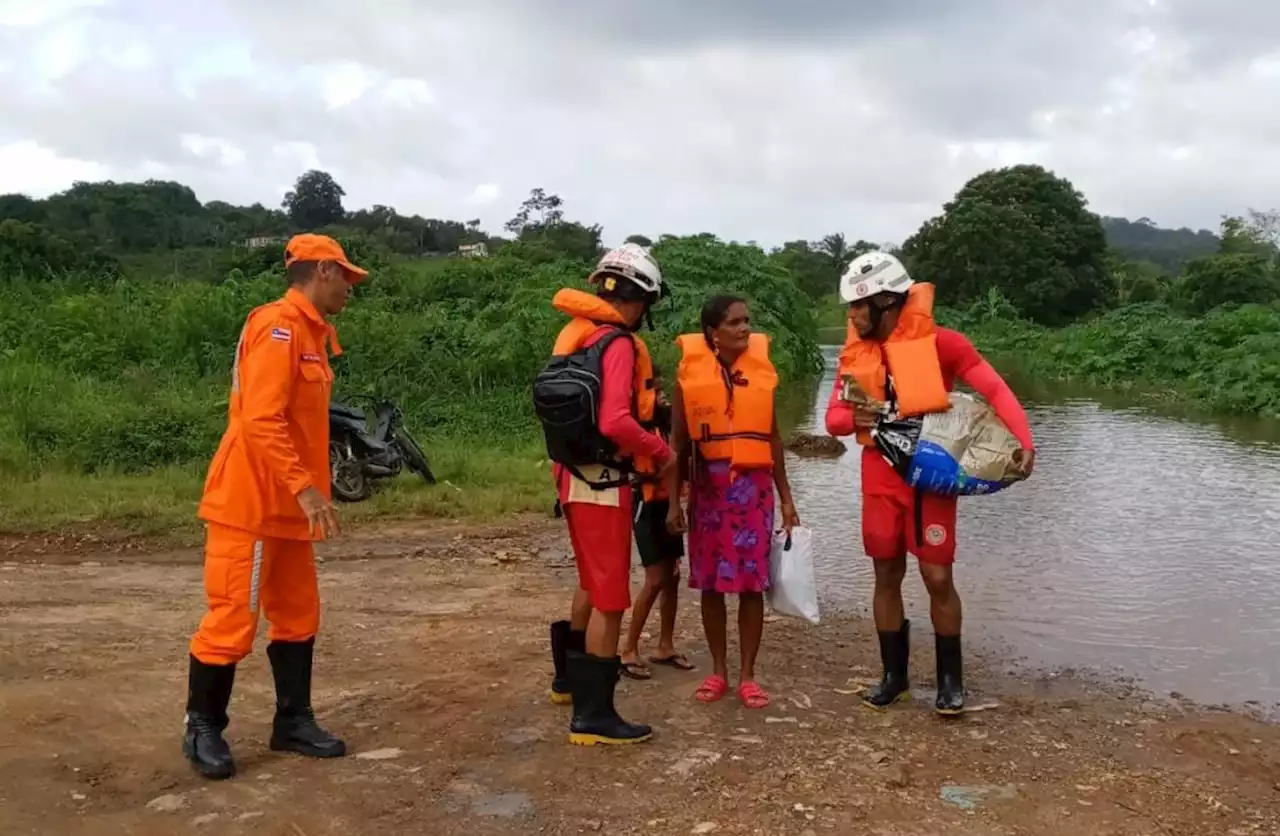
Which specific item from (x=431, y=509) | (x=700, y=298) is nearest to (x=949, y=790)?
(x=431, y=509)

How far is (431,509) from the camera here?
30.6ft

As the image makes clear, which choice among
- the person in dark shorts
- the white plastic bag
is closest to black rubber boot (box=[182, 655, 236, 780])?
the person in dark shorts

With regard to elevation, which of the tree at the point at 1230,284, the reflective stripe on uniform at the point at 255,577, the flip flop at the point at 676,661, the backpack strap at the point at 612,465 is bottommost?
the flip flop at the point at 676,661

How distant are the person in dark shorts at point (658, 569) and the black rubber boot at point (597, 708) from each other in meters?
0.74

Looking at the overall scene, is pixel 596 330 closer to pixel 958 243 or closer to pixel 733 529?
pixel 733 529

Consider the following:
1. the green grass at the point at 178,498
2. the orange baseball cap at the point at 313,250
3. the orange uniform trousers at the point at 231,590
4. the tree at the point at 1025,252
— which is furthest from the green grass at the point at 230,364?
the tree at the point at 1025,252

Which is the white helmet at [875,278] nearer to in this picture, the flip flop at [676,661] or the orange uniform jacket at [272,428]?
the flip flop at [676,661]

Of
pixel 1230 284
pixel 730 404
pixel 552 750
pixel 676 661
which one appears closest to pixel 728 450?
pixel 730 404

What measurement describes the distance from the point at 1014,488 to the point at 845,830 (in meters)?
8.10

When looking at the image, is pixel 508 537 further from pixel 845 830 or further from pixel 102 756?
pixel 845 830

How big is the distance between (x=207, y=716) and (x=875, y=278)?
2994 mm

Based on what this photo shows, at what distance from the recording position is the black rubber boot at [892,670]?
4922 mm

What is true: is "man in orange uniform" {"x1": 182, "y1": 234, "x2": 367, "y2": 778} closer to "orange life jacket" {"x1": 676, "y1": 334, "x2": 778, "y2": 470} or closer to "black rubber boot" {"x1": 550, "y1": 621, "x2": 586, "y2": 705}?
"black rubber boot" {"x1": 550, "y1": 621, "x2": 586, "y2": 705}

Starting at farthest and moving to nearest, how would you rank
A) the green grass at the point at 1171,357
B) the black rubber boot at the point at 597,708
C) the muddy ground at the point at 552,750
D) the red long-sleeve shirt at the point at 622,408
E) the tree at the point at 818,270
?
1. the tree at the point at 818,270
2. the green grass at the point at 1171,357
3. the black rubber boot at the point at 597,708
4. the red long-sleeve shirt at the point at 622,408
5. the muddy ground at the point at 552,750
